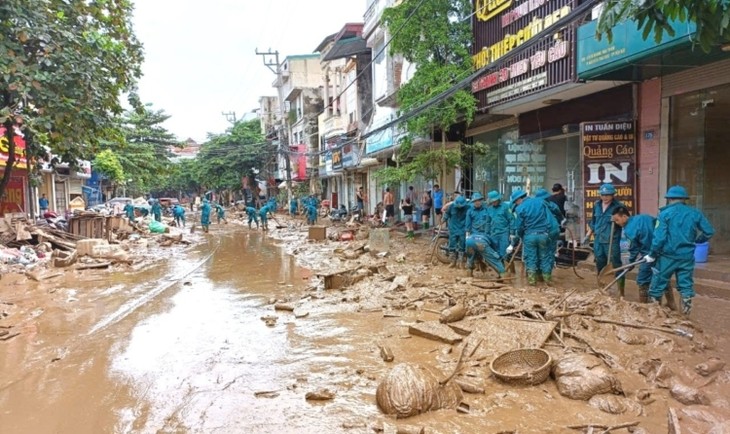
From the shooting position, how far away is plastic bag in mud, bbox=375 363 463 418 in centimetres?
427

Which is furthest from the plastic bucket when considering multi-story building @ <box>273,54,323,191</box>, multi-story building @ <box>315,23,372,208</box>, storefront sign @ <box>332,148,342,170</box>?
multi-story building @ <box>273,54,323,191</box>

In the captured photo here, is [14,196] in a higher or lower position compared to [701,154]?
lower

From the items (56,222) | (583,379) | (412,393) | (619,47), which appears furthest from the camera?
(56,222)

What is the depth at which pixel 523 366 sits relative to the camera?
5000 mm

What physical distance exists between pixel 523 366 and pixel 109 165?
35.7 m

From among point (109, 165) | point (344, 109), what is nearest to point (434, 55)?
point (344, 109)

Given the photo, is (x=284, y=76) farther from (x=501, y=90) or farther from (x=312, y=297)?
(x=312, y=297)

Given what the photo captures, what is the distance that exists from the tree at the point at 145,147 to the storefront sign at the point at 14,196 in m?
12.7

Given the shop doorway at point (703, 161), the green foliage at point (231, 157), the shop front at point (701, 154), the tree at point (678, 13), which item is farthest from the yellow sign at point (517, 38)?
the green foliage at point (231, 157)

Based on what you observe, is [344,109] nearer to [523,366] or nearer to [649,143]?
[649,143]

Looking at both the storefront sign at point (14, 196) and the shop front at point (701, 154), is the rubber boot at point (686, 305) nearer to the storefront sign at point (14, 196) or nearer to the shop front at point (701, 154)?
the shop front at point (701, 154)

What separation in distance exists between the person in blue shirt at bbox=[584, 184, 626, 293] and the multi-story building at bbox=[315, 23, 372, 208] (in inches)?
726

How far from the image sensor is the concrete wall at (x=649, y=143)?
982cm

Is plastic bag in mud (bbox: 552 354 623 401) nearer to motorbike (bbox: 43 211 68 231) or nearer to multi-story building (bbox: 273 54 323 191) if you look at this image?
motorbike (bbox: 43 211 68 231)
